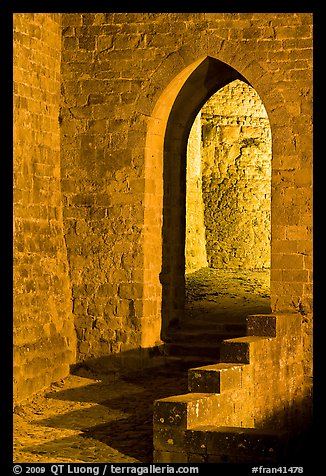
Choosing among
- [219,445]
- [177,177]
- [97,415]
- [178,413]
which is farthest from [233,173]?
[219,445]

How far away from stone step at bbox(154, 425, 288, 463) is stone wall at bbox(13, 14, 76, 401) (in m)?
2.49

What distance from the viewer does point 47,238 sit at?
1072cm

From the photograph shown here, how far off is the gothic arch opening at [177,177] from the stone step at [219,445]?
146 inches

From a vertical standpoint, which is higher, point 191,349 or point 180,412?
point 191,349

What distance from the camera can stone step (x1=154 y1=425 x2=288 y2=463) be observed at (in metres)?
7.25

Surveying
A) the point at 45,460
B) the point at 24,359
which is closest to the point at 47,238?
the point at 24,359

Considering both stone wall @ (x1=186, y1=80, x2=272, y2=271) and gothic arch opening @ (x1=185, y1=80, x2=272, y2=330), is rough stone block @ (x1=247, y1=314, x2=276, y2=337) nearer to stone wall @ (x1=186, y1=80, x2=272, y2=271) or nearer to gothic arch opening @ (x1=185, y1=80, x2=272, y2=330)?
gothic arch opening @ (x1=185, y1=80, x2=272, y2=330)

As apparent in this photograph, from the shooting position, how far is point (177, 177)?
1188cm

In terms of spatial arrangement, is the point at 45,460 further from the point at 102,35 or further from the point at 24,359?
the point at 102,35

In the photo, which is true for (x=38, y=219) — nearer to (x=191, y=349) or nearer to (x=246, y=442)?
(x=191, y=349)

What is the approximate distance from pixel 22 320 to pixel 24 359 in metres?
0.36

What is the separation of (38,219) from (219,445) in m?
3.87

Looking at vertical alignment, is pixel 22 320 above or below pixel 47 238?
below

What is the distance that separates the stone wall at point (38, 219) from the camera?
10.0 m
